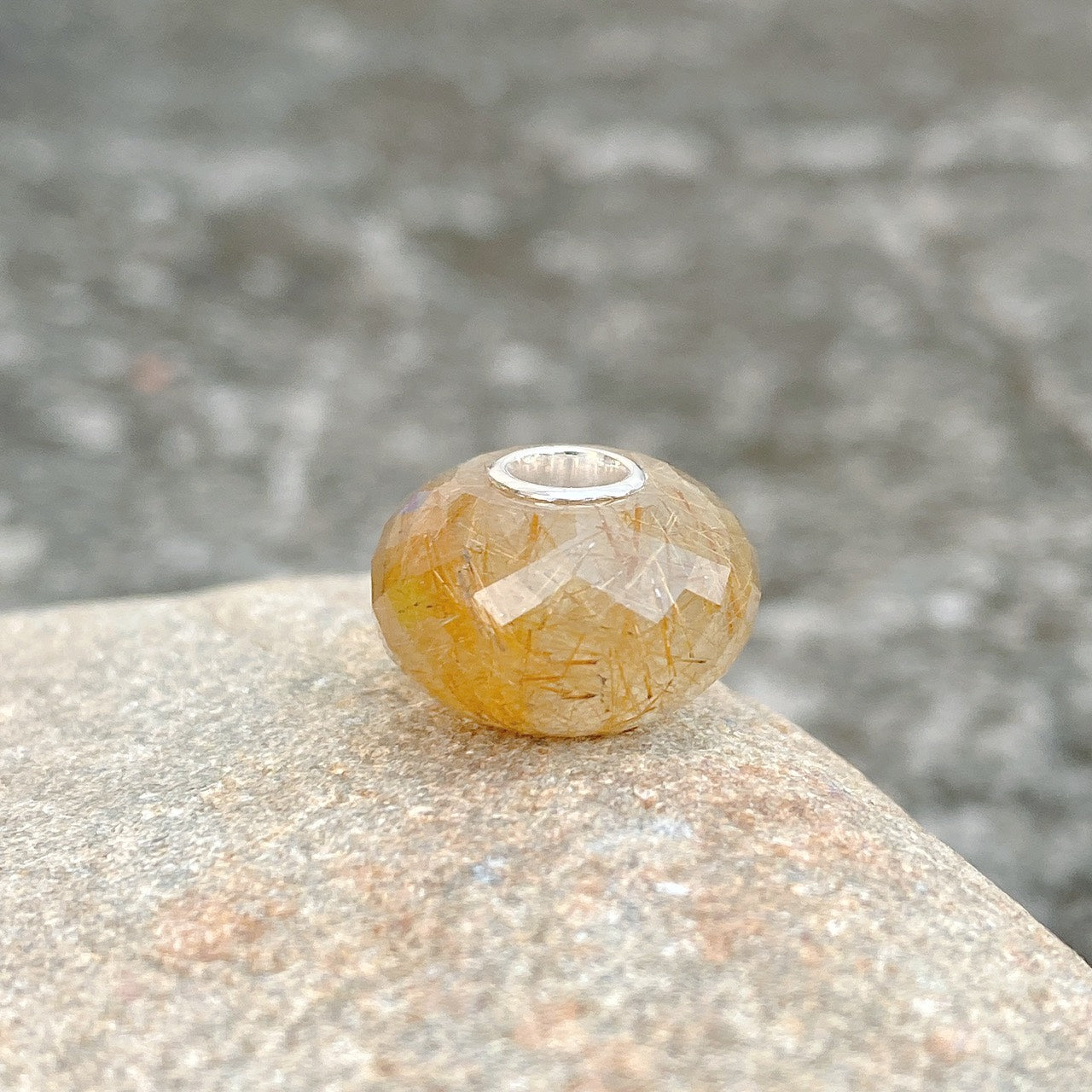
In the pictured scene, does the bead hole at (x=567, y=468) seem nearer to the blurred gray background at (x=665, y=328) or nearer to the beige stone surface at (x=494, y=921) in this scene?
the beige stone surface at (x=494, y=921)

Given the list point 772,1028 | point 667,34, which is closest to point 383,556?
point 772,1028

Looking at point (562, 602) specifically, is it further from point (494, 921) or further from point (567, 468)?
point (494, 921)

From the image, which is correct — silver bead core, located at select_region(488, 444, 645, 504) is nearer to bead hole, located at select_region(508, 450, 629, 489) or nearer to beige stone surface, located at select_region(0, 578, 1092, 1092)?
bead hole, located at select_region(508, 450, 629, 489)

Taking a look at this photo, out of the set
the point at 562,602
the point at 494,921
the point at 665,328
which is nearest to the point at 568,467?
the point at 562,602

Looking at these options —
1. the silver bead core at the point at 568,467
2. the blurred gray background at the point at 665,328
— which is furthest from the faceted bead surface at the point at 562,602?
the blurred gray background at the point at 665,328

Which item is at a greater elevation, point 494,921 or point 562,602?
point 562,602

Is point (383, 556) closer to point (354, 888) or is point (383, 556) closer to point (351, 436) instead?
point (354, 888)

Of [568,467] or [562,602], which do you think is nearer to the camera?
[562,602]

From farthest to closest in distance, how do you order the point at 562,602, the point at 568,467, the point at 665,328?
1. the point at 665,328
2. the point at 568,467
3. the point at 562,602
